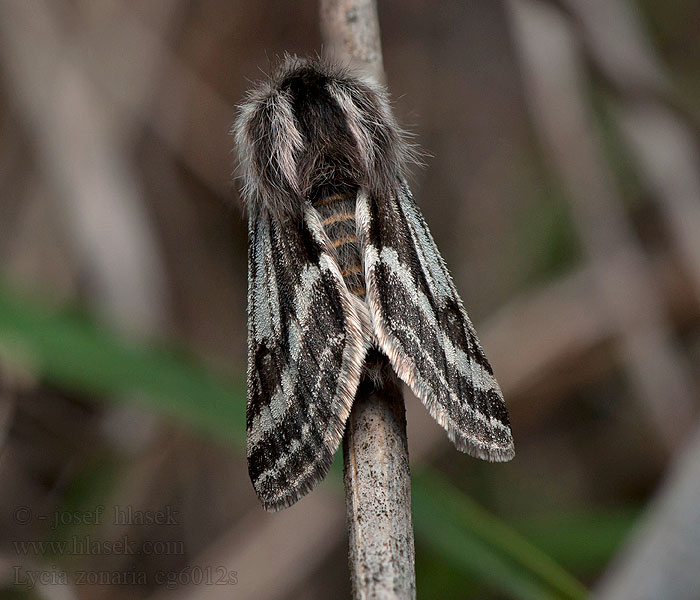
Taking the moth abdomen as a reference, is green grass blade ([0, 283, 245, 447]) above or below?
below

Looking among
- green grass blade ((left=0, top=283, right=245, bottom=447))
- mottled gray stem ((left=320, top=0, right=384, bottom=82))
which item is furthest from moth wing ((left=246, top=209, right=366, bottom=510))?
mottled gray stem ((left=320, top=0, right=384, bottom=82))

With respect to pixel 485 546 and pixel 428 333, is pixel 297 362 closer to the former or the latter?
pixel 428 333

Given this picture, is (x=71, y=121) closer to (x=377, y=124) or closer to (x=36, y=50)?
(x=36, y=50)

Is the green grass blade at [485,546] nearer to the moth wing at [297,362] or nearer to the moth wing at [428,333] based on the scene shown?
the moth wing at [428,333]

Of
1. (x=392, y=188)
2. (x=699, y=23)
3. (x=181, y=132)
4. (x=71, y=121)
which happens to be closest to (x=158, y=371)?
(x=392, y=188)

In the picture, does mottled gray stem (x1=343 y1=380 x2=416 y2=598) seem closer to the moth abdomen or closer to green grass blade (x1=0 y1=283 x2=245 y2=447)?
the moth abdomen

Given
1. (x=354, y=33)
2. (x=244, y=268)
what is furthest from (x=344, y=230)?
(x=244, y=268)

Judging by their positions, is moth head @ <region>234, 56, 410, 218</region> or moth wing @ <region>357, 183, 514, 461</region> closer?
moth wing @ <region>357, 183, 514, 461</region>
